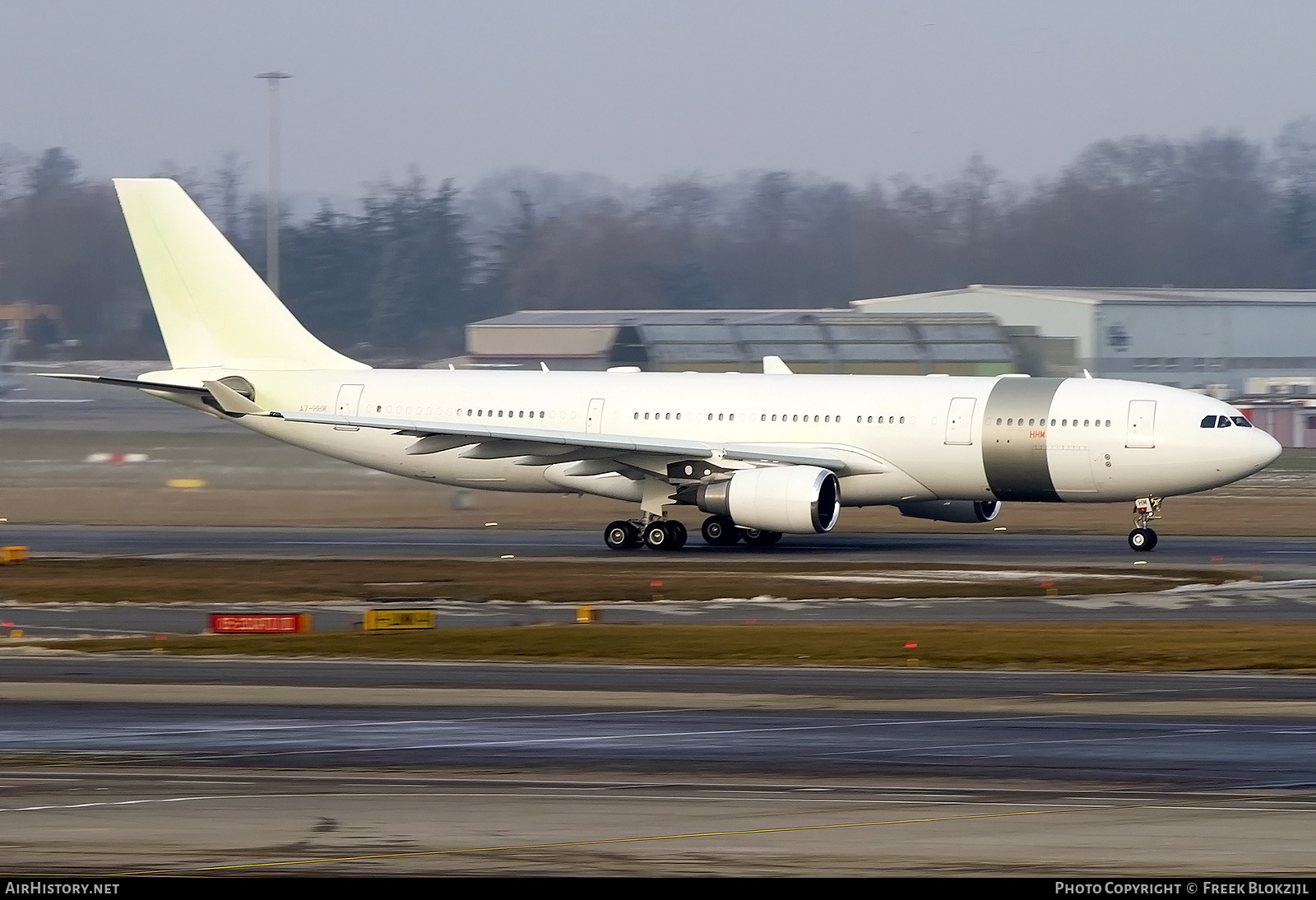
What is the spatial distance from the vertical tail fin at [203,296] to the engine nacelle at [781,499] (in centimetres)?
1111

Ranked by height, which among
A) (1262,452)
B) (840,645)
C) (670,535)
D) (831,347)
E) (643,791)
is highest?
(831,347)

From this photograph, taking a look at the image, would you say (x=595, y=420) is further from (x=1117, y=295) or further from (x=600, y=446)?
(x=1117, y=295)

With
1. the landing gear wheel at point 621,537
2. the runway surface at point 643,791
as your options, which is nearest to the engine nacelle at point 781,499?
the landing gear wheel at point 621,537

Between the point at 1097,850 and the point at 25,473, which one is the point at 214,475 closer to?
the point at 25,473

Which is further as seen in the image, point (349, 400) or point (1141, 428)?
point (349, 400)

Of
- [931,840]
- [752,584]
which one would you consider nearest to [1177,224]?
[752,584]

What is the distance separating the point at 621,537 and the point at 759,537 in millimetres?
3056

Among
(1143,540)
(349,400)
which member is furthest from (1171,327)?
(349,400)

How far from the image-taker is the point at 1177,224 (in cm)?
9338

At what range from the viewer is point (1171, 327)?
81125 mm

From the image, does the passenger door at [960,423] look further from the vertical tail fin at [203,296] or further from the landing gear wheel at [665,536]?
the vertical tail fin at [203,296]

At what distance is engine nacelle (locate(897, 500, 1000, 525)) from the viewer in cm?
3984

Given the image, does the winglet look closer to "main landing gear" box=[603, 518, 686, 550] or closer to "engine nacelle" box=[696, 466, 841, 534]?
"main landing gear" box=[603, 518, 686, 550]
